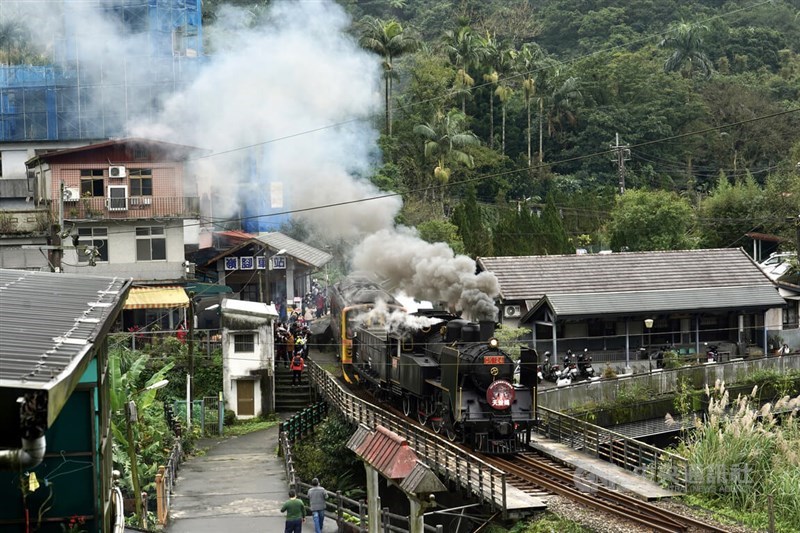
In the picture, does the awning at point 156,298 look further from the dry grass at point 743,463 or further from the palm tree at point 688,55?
the palm tree at point 688,55

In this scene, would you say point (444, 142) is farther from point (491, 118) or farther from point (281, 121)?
point (281, 121)

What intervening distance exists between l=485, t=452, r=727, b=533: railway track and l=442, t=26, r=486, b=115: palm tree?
43.9 metres

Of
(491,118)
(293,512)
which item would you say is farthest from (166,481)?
(491,118)

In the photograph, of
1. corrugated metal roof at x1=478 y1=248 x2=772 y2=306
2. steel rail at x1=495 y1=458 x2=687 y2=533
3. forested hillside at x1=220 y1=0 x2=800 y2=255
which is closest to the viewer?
steel rail at x1=495 y1=458 x2=687 y2=533

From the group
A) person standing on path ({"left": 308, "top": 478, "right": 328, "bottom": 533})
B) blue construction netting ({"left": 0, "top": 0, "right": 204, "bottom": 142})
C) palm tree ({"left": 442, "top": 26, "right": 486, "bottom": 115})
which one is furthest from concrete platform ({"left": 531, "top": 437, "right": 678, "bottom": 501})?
palm tree ({"left": 442, "top": 26, "right": 486, "bottom": 115})

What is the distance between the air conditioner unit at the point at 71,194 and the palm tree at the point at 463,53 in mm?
30975

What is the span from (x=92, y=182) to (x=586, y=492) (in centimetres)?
2469

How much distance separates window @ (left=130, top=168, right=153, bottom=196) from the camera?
38.3 metres

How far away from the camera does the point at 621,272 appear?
39688 millimetres

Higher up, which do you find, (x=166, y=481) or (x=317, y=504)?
(x=317, y=504)

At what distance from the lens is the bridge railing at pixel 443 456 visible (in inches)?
738

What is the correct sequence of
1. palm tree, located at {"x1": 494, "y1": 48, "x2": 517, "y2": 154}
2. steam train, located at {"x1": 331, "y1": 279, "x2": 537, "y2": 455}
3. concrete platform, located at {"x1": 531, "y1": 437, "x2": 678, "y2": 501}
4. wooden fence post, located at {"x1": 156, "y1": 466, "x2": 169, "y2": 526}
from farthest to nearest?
palm tree, located at {"x1": 494, "y1": 48, "x2": 517, "y2": 154} < steam train, located at {"x1": 331, "y1": 279, "x2": 537, "y2": 455} < concrete platform, located at {"x1": 531, "y1": 437, "x2": 678, "y2": 501} < wooden fence post, located at {"x1": 156, "y1": 466, "x2": 169, "y2": 526}

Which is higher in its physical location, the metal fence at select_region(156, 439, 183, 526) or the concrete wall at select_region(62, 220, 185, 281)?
the concrete wall at select_region(62, 220, 185, 281)

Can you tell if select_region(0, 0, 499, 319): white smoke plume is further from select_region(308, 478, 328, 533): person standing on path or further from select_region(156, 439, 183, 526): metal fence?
select_region(308, 478, 328, 533): person standing on path
